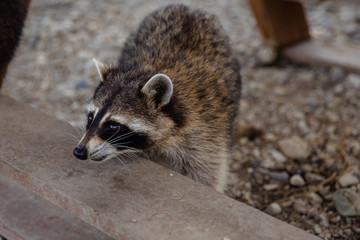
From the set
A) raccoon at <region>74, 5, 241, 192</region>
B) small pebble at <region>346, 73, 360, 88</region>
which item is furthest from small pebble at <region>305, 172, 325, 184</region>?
small pebble at <region>346, 73, 360, 88</region>

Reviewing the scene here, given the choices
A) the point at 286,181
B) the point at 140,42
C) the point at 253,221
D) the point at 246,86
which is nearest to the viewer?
the point at 253,221

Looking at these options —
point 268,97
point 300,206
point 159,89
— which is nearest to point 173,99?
point 159,89

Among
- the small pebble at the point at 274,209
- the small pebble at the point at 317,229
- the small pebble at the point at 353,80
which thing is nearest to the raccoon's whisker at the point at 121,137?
the small pebble at the point at 274,209

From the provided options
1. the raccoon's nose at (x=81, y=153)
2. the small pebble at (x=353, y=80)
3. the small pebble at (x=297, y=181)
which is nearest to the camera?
the raccoon's nose at (x=81, y=153)

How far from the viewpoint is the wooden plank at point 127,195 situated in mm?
2260

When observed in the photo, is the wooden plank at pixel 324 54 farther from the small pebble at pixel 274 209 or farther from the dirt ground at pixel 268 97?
the small pebble at pixel 274 209

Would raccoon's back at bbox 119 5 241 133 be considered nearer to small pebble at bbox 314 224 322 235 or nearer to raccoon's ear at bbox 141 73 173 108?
raccoon's ear at bbox 141 73 173 108

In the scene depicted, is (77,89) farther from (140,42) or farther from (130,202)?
(130,202)

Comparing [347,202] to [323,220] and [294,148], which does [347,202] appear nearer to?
[323,220]

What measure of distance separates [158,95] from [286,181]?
172 cm

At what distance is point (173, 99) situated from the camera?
10.1 feet

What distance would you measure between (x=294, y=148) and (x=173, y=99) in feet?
5.82

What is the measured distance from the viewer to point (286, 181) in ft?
13.5

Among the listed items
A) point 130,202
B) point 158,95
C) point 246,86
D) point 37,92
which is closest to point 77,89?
point 37,92
